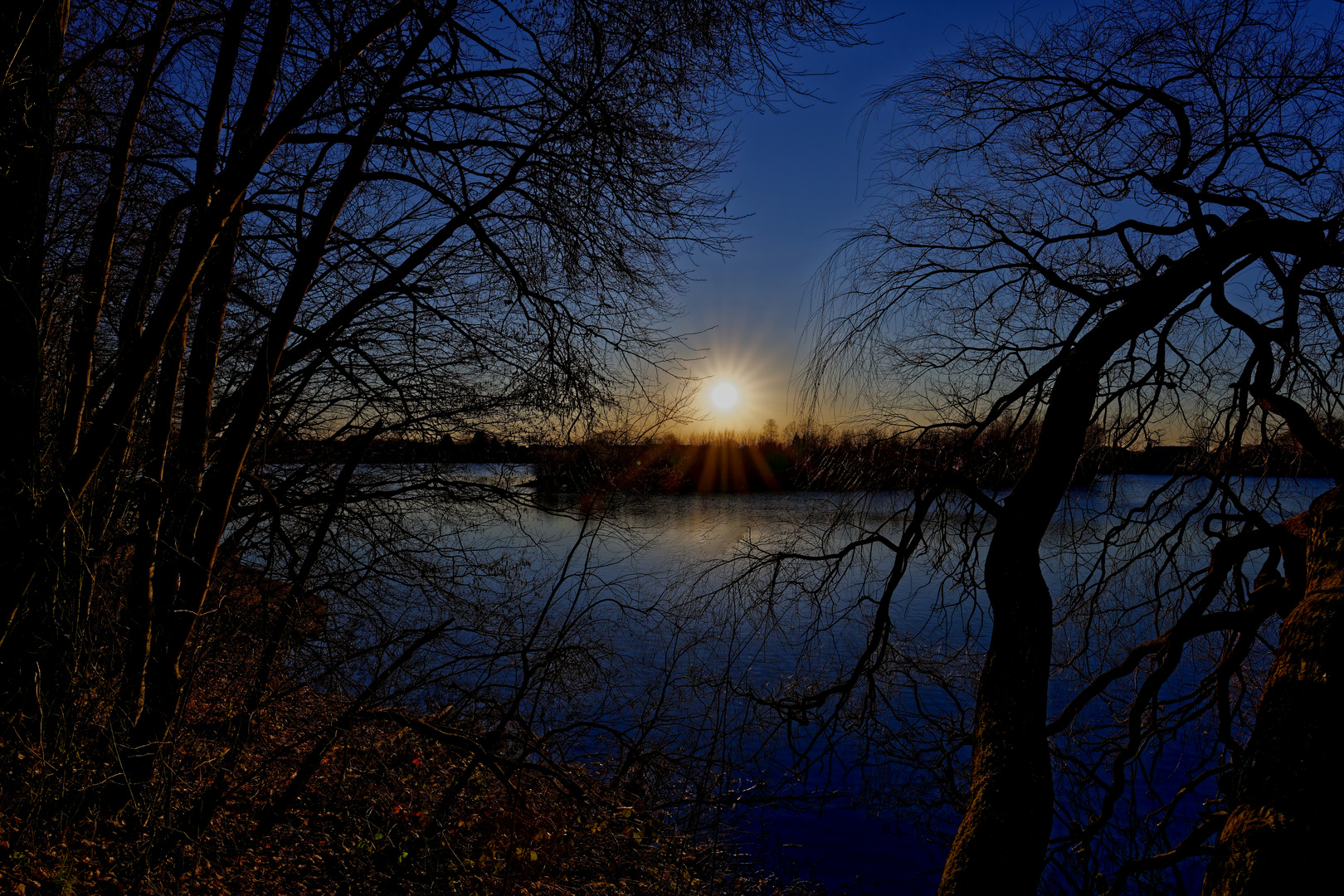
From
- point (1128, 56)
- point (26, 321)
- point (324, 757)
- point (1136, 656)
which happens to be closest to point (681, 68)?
point (1128, 56)

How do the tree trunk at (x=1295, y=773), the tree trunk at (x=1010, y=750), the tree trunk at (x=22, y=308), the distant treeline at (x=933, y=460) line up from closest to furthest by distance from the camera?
the tree trunk at (x=1295, y=773) → the tree trunk at (x=1010, y=750) → the tree trunk at (x=22, y=308) → the distant treeline at (x=933, y=460)

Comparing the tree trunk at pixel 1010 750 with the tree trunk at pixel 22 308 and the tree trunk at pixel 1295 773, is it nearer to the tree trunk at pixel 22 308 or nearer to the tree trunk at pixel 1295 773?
the tree trunk at pixel 1295 773

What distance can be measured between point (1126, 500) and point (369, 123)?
5782 mm

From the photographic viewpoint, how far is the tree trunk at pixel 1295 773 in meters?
2.17

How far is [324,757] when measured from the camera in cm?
658

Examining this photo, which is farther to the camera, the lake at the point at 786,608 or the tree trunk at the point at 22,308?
the lake at the point at 786,608

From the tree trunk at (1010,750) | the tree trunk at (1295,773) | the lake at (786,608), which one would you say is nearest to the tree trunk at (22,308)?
the lake at (786,608)

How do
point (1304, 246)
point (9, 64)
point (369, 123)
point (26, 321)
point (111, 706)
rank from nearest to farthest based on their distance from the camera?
point (9, 64) < point (1304, 246) < point (26, 321) < point (111, 706) < point (369, 123)

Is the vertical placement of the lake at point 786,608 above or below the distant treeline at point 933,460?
below

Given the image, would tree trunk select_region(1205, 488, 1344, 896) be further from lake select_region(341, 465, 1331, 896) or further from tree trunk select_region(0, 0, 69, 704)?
tree trunk select_region(0, 0, 69, 704)

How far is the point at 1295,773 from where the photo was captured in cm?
229

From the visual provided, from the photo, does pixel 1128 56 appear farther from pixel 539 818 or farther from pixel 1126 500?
pixel 539 818

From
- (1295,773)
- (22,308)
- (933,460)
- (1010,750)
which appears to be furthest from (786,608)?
(22,308)

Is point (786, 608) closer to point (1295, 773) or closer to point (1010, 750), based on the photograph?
point (1010, 750)
